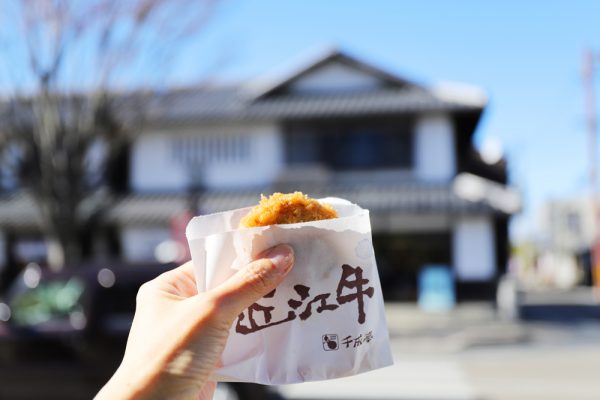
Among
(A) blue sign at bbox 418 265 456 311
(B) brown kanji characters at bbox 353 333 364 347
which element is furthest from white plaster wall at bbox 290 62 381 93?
(B) brown kanji characters at bbox 353 333 364 347

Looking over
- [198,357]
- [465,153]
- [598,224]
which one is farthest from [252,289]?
[598,224]

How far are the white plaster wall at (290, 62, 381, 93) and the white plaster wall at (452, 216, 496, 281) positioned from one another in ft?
18.6

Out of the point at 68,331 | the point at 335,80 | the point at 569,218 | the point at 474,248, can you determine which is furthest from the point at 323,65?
the point at 569,218

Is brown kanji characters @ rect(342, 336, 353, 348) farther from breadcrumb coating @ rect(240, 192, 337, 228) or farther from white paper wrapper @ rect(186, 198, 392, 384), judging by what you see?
breadcrumb coating @ rect(240, 192, 337, 228)

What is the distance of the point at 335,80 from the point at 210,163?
5.19m

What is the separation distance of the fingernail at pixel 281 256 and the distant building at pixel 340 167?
575 inches

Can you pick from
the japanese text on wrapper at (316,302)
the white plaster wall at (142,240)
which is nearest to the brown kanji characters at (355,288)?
the japanese text on wrapper at (316,302)

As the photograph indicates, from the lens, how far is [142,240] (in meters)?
18.4

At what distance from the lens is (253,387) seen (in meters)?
5.76

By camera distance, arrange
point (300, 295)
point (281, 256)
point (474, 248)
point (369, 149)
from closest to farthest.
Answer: point (281, 256)
point (300, 295)
point (474, 248)
point (369, 149)

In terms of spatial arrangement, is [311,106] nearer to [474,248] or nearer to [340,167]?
[340,167]

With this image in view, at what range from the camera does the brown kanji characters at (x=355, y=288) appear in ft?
6.10

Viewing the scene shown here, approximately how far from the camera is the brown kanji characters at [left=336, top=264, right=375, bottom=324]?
186 cm

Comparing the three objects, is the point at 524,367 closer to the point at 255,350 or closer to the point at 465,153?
the point at 255,350
